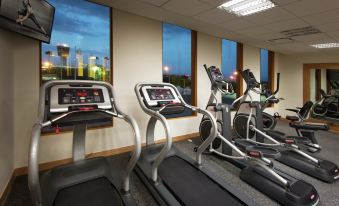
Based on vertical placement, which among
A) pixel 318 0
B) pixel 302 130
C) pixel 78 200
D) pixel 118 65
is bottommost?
pixel 78 200

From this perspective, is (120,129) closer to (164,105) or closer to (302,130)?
(164,105)

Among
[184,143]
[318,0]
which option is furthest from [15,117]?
[318,0]

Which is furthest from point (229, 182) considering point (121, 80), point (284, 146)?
point (121, 80)

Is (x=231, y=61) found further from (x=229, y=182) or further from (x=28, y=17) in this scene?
(x=28, y=17)

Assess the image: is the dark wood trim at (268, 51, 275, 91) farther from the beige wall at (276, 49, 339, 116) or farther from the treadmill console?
the treadmill console

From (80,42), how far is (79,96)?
191 cm

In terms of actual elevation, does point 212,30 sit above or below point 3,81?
above

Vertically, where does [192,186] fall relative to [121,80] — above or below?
below

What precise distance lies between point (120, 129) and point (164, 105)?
145 centimetres

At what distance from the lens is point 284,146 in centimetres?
309

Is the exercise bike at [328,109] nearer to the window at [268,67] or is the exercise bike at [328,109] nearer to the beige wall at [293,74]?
the beige wall at [293,74]

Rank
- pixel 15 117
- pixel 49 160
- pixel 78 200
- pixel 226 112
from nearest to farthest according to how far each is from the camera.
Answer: pixel 78 200 < pixel 15 117 < pixel 49 160 < pixel 226 112

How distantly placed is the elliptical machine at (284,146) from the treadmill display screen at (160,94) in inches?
66.6

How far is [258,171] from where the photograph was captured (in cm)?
246
